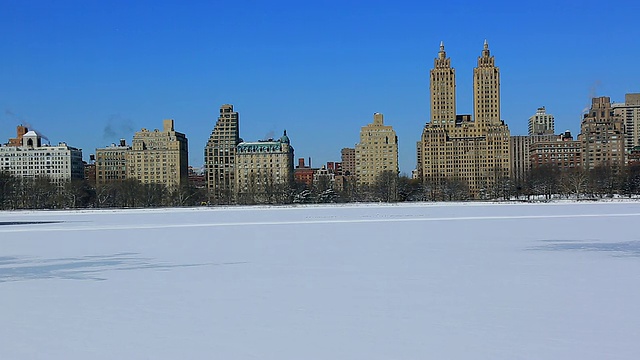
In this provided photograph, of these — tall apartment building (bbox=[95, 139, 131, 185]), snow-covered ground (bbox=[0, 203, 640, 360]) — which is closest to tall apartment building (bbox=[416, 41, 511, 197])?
tall apartment building (bbox=[95, 139, 131, 185])

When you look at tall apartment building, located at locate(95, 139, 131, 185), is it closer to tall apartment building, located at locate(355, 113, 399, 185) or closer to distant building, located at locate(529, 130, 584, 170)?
tall apartment building, located at locate(355, 113, 399, 185)

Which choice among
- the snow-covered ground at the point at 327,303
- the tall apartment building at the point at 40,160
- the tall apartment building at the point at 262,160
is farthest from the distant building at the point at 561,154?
the snow-covered ground at the point at 327,303

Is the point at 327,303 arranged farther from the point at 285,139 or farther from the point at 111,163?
the point at 111,163

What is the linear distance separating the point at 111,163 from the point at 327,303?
188326 mm

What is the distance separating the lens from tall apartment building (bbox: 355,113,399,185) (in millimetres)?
179500

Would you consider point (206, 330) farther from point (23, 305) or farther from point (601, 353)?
point (601, 353)

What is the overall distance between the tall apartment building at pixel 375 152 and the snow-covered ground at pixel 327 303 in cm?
15939

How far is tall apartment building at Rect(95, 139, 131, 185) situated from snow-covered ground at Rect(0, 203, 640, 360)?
572ft

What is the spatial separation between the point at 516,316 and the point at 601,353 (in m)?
2.03

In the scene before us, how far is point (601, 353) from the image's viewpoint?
7.47 meters

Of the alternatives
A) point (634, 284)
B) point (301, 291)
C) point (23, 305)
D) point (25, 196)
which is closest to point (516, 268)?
point (634, 284)

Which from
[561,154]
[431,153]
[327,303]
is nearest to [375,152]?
[431,153]

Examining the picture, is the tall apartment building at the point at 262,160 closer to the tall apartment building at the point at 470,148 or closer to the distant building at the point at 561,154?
the tall apartment building at the point at 470,148

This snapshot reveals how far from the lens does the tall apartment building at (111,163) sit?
187625mm
